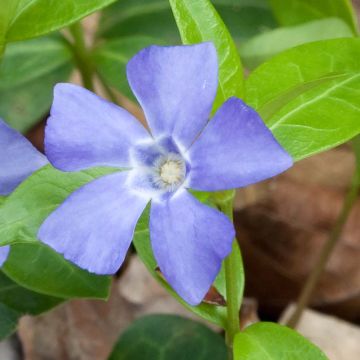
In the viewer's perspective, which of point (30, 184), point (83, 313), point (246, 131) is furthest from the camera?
point (83, 313)

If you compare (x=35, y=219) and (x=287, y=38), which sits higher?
(x=35, y=219)

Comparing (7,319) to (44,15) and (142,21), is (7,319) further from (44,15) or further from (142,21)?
(142,21)

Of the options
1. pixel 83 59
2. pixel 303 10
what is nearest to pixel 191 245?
pixel 303 10

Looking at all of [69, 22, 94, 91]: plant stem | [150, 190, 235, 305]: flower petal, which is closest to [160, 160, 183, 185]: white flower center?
[150, 190, 235, 305]: flower petal

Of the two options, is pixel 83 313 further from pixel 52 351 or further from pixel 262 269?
pixel 262 269

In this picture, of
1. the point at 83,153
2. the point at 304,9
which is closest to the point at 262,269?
the point at 304,9

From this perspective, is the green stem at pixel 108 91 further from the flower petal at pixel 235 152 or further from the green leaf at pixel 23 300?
the flower petal at pixel 235 152
